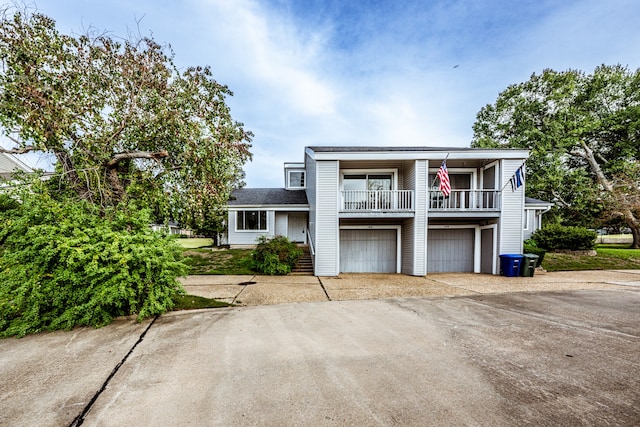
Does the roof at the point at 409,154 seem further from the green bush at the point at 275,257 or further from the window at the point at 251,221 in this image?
the window at the point at 251,221

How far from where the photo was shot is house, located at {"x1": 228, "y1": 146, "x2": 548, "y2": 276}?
35.7ft

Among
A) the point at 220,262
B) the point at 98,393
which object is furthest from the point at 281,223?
the point at 98,393

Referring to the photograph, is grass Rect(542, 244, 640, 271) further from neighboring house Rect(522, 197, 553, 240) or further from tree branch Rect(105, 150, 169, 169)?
tree branch Rect(105, 150, 169, 169)

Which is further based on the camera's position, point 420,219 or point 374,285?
point 420,219

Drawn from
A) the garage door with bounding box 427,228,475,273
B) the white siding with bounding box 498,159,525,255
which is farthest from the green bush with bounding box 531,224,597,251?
the garage door with bounding box 427,228,475,273

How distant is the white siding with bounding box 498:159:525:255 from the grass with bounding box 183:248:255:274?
1105cm

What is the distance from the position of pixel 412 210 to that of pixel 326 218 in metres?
3.67

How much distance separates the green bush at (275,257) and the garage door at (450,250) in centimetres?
650

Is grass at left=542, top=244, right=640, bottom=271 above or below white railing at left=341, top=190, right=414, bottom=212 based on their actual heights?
below

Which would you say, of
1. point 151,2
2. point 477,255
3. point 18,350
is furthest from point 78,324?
point 477,255

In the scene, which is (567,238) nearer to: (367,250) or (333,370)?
(367,250)

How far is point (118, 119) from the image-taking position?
21.6 ft

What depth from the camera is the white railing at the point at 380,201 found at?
1103cm

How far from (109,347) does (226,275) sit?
6821mm
